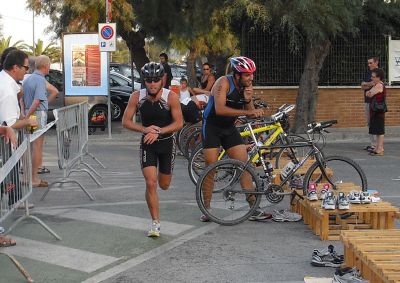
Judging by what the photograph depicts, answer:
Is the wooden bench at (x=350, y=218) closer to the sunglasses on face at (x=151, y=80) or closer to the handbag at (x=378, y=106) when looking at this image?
the sunglasses on face at (x=151, y=80)

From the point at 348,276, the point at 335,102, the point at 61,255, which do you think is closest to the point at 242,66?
the point at 61,255

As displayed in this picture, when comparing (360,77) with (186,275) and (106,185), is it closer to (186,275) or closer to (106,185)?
(106,185)

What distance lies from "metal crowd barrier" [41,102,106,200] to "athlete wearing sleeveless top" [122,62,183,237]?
6.54ft

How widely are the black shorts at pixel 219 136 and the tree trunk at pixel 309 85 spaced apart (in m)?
10.6

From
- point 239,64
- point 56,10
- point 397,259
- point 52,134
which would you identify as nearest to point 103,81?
point 52,134

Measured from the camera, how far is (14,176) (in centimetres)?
725

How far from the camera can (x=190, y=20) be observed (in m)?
19.9

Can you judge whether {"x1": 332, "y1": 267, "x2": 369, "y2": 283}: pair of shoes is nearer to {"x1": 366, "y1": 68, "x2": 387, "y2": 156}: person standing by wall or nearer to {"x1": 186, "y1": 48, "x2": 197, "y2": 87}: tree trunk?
{"x1": 366, "y1": 68, "x2": 387, "y2": 156}: person standing by wall

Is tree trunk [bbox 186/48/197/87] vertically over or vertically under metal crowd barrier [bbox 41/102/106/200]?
over

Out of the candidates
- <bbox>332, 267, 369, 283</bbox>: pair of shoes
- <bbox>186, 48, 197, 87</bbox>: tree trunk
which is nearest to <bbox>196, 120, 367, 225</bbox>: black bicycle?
<bbox>332, 267, 369, 283</bbox>: pair of shoes

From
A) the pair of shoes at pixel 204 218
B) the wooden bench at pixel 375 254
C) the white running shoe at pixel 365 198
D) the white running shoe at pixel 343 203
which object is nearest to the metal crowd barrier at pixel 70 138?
the pair of shoes at pixel 204 218

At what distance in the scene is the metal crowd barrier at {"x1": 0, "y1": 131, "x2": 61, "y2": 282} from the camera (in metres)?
6.87

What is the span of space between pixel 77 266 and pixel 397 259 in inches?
112

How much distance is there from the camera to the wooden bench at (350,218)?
759cm
